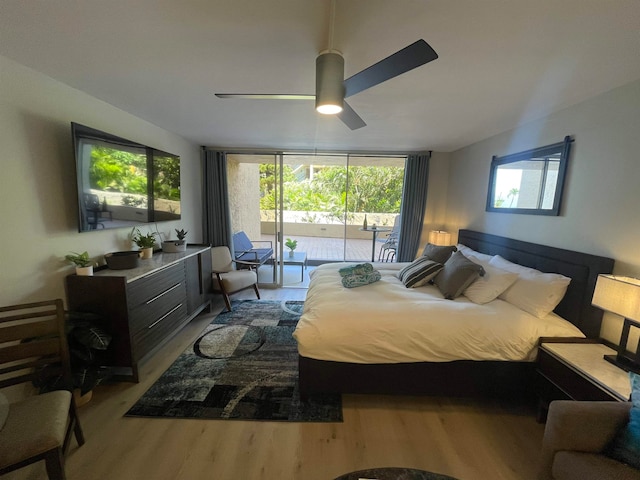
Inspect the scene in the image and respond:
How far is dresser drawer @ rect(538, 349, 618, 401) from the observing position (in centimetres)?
145

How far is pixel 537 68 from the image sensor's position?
5.33 feet

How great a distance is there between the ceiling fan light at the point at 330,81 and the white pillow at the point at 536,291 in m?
2.07

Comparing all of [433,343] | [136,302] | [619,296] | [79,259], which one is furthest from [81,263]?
[619,296]

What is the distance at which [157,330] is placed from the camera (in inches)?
96.0

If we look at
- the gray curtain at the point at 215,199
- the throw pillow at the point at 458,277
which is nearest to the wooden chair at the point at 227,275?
the gray curtain at the point at 215,199

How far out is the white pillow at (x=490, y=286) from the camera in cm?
224

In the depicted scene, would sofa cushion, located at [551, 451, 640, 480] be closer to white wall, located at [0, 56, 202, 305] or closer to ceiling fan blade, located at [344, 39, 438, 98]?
ceiling fan blade, located at [344, 39, 438, 98]

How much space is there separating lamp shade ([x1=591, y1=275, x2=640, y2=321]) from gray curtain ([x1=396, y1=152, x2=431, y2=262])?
8.64ft

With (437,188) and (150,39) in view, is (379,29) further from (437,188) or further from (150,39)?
(437,188)

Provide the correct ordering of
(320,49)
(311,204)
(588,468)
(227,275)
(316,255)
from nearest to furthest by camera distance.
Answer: (588,468) < (320,49) < (227,275) < (316,255) < (311,204)

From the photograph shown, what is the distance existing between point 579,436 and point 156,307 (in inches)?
117

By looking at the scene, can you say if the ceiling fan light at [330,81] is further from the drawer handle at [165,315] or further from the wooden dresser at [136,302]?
the drawer handle at [165,315]

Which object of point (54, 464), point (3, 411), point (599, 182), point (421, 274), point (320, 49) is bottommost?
point (54, 464)

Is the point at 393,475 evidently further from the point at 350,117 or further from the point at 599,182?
the point at 599,182
